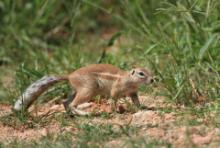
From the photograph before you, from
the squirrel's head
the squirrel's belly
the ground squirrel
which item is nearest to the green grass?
the squirrel's head

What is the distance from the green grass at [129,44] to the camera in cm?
761

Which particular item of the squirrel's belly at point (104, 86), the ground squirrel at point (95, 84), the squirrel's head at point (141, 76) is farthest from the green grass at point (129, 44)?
the squirrel's belly at point (104, 86)

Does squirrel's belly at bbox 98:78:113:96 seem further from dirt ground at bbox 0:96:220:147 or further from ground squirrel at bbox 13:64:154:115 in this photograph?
dirt ground at bbox 0:96:220:147

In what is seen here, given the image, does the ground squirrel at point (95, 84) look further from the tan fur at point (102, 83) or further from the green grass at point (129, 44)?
the green grass at point (129, 44)

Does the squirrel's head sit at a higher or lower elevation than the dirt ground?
higher

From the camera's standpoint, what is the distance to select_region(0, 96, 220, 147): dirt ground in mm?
5992

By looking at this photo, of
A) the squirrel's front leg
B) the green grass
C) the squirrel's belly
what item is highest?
the green grass

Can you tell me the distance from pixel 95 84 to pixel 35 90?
62cm

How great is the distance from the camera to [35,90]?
7840mm

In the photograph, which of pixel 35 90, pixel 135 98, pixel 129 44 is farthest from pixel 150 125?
pixel 129 44

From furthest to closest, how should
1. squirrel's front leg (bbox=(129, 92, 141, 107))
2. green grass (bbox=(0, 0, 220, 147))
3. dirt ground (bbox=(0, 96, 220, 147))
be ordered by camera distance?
squirrel's front leg (bbox=(129, 92, 141, 107)) < green grass (bbox=(0, 0, 220, 147)) < dirt ground (bbox=(0, 96, 220, 147))

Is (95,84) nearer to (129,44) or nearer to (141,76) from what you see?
(141,76)

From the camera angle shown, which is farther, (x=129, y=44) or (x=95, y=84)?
(x=129, y=44)

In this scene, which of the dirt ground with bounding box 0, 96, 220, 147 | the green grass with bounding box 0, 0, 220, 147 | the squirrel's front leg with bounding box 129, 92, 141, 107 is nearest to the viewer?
the dirt ground with bounding box 0, 96, 220, 147
